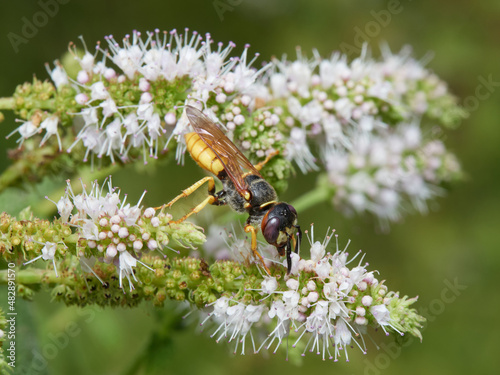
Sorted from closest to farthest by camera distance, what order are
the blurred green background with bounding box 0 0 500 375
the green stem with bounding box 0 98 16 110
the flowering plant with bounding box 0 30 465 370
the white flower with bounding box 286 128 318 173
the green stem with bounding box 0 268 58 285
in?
the flowering plant with bounding box 0 30 465 370 → the green stem with bounding box 0 268 58 285 → the green stem with bounding box 0 98 16 110 → the white flower with bounding box 286 128 318 173 → the blurred green background with bounding box 0 0 500 375

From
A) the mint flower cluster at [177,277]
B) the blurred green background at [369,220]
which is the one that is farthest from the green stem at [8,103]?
the blurred green background at [369,220]

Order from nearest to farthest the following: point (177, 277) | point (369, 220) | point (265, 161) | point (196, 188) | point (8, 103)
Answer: point (177, 277), point (8, 103), point (265, 161), point (196, 188), point (369, 220)

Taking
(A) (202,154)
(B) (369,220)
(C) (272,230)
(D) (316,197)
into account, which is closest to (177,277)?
(C) (272,230)

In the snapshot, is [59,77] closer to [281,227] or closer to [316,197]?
[281,227]

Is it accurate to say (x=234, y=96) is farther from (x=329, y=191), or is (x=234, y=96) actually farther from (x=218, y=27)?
(x=218, y=27)

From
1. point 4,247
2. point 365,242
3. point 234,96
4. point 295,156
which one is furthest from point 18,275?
point 365,242

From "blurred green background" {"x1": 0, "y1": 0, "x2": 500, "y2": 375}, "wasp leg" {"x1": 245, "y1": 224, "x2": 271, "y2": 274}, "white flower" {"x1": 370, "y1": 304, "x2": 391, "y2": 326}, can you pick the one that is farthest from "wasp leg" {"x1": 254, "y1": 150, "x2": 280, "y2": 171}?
"blurred green background" {"x1": 0, "y1": 0, "x2": 500, "y2": 375}

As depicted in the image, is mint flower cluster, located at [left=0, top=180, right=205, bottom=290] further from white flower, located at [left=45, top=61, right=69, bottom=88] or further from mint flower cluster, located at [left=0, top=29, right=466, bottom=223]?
white flower, located at [left=45, top=61, right=69, bottom=88]
